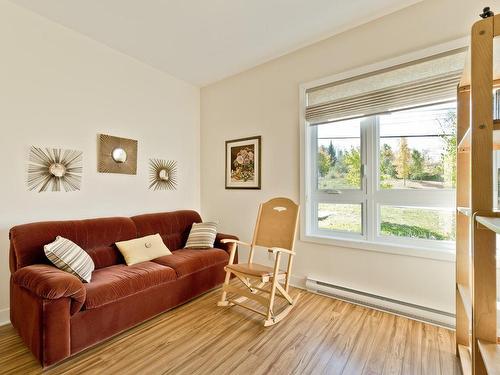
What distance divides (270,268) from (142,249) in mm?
1352

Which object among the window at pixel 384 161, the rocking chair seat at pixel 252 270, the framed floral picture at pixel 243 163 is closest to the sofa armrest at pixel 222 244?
the rocking chair seat at pixel 252 270

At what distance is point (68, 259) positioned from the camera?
6.40 ft

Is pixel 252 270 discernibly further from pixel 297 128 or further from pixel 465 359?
pixel 297 128

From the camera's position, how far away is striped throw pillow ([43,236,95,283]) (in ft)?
6.31

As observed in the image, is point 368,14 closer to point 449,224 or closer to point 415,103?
point 415,103

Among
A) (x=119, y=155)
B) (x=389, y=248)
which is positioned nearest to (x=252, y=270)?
(x=389, y=248)

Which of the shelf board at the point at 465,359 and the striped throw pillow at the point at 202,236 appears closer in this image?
Answer: the shelf board at the point at 465,359

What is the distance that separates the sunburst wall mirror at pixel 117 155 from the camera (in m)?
2.79

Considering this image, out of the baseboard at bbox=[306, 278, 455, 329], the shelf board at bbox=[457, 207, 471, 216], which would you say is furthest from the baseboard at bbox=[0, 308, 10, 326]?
the shelf board at bbox=[457, 207, 471, 216]

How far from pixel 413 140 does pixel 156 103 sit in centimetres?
307

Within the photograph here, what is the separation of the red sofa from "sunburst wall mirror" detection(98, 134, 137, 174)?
0.61 metres

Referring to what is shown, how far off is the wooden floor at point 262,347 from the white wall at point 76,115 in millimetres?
1154

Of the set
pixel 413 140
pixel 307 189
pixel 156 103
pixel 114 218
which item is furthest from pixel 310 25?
pixel 114 218

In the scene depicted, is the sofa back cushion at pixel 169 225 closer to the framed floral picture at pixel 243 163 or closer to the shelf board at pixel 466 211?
the framed floral picture at pixel 243 163
